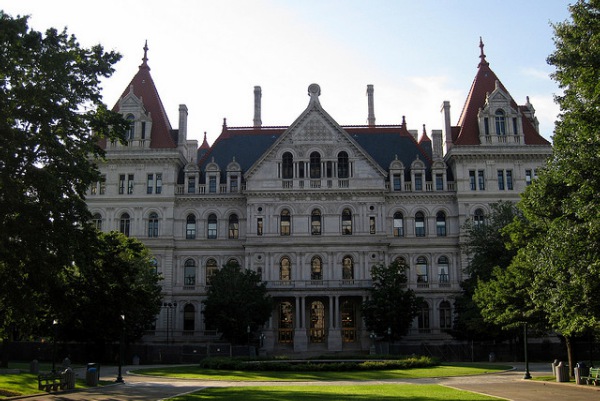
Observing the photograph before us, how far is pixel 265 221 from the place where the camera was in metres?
58.5

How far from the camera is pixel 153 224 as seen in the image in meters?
60.1

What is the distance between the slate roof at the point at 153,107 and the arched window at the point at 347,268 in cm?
1968

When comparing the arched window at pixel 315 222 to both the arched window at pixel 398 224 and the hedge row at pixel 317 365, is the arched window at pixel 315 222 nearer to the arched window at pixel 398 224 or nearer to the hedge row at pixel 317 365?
the arched window at pixel 398 224

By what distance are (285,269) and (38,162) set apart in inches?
1382

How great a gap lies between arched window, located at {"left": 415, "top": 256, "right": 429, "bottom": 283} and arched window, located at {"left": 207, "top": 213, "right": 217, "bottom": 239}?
19170 millimetres

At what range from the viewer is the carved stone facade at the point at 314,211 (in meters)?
57.8

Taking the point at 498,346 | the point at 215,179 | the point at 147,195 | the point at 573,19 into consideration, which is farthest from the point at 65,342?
the point at 573,19

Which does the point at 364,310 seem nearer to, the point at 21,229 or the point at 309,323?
the point at 309,323

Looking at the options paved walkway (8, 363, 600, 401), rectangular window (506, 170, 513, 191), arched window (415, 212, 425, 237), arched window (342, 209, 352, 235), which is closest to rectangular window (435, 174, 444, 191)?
arched window (415, 212, 425, 237)

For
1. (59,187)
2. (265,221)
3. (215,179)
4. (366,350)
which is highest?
(215,179)

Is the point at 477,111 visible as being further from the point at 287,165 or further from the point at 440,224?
the point at 287,165

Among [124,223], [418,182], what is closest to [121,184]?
[124,223]

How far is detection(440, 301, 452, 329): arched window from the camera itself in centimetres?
5838

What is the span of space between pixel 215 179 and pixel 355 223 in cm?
1416
